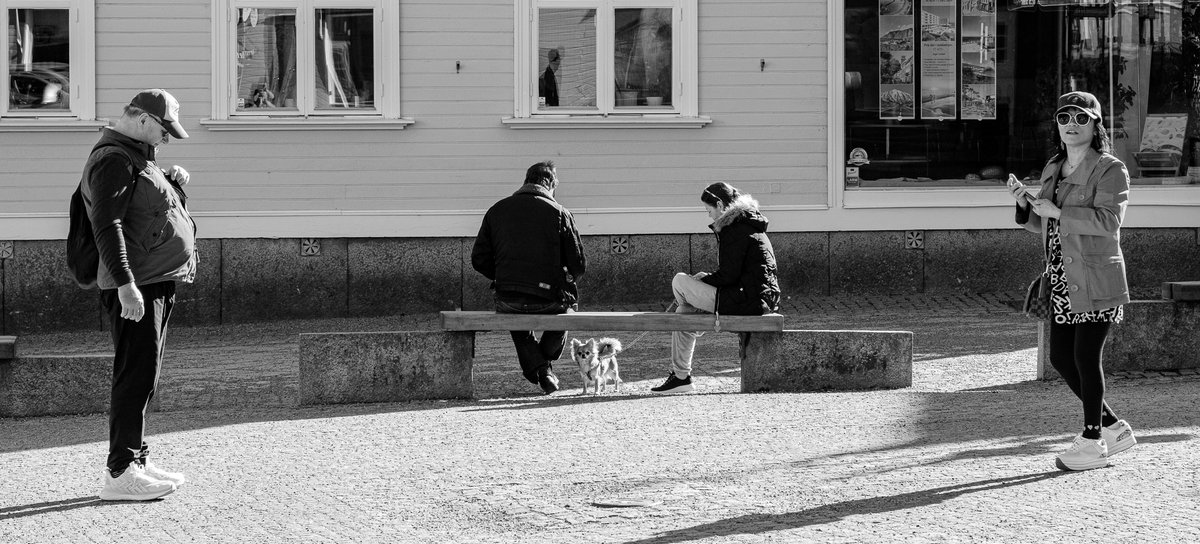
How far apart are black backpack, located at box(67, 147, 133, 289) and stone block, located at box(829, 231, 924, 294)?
9219mm

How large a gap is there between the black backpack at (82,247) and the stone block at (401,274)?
307 inches

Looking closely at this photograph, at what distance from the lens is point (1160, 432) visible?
787cm

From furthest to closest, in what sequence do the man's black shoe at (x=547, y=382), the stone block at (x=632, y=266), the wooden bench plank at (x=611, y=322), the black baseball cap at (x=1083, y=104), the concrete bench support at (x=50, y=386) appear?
the stone block at (x=632, y=266) < the man's black shoe at (x=547, y=382) < the wooden bench plank at (x=611, y=322) < the concrete bench support at (x=50, y=386) < the black baseball cap at (x=1083, y=104)

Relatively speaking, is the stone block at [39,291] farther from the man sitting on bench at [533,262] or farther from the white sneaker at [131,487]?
the white sneaker at [131,487]

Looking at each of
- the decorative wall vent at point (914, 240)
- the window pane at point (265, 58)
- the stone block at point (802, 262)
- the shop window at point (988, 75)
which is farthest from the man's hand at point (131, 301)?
the decorative wall vent at point (914, 240)

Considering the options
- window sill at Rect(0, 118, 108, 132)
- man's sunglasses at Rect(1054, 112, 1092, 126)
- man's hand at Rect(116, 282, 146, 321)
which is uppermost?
window sill at Rect(0, 118, 108, 132)

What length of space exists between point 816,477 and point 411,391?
3.23 m

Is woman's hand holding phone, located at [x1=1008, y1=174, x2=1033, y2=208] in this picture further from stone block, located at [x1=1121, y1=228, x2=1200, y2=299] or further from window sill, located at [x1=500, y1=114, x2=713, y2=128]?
stone block, located at [x1=1121, y1=228, x2=1200, y2=299]

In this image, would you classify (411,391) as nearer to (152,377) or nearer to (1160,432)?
(152,377)

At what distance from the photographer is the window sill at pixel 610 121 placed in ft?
47.1

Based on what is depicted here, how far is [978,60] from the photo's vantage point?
1507 centimetres

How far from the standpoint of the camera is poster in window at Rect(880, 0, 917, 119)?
14898mm

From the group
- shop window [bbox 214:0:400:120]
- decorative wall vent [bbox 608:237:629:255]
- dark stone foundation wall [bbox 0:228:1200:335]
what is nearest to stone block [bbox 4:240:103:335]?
dark stone foundation wall [bbox 0:228:1200:335]

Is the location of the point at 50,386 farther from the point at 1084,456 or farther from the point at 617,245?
the point at 617,245
